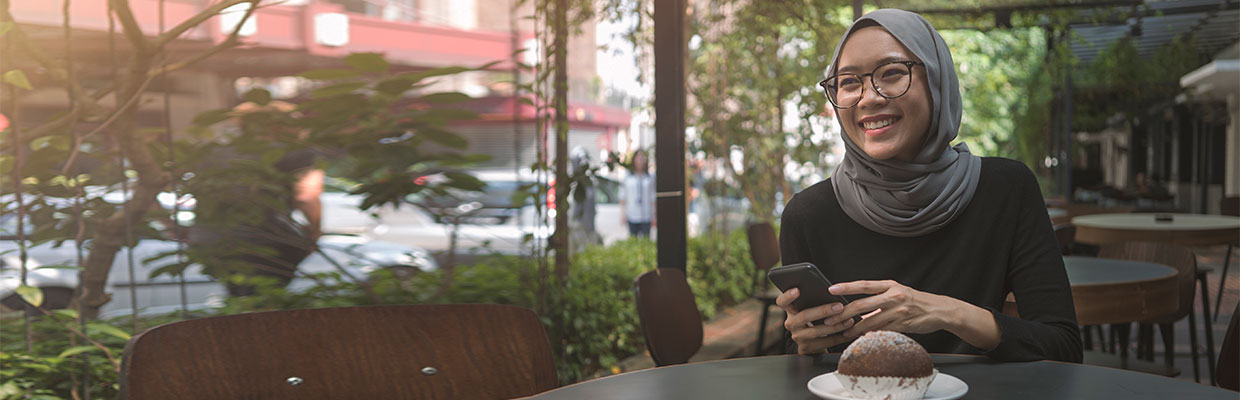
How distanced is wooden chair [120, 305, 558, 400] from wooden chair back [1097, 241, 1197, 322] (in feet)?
8.13

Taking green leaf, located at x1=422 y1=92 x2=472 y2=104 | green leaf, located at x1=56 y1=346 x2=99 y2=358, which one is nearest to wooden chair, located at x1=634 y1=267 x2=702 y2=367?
green leaf, located at x1=422 y1=92 x2=472 y2=104

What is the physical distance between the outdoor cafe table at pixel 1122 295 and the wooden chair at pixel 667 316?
1235 mm

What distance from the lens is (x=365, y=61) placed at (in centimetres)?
307

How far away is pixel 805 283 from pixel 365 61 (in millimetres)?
2095

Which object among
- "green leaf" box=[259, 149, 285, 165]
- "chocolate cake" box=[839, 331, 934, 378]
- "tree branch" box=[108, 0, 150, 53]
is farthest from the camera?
"green leaf" box=[259, 149, 285, 165]

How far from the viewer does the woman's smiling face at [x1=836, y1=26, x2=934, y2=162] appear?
1.64m

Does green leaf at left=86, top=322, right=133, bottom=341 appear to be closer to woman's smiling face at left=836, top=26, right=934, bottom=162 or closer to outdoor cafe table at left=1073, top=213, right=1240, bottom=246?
woman's smiling face at left=836, top=26, right=934, bottom=162

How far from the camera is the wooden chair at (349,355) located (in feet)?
4.93

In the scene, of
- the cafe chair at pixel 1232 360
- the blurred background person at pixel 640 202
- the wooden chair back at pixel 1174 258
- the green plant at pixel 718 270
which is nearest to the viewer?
the cafe chair at pixel 1232 360

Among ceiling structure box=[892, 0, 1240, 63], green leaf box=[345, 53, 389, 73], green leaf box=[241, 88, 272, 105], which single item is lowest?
green leaf box=[241, 88, 272, 105]

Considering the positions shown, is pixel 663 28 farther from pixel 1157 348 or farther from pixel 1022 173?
pixel 1157 348

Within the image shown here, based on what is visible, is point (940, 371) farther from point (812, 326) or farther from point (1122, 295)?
point (1122, 295)

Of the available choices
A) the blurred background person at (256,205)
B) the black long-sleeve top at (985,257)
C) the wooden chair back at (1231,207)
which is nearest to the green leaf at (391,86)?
the blurred background person at (256,205)

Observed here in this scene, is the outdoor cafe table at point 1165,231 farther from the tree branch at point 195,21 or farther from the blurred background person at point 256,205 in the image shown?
the tree branch at point 195,21
